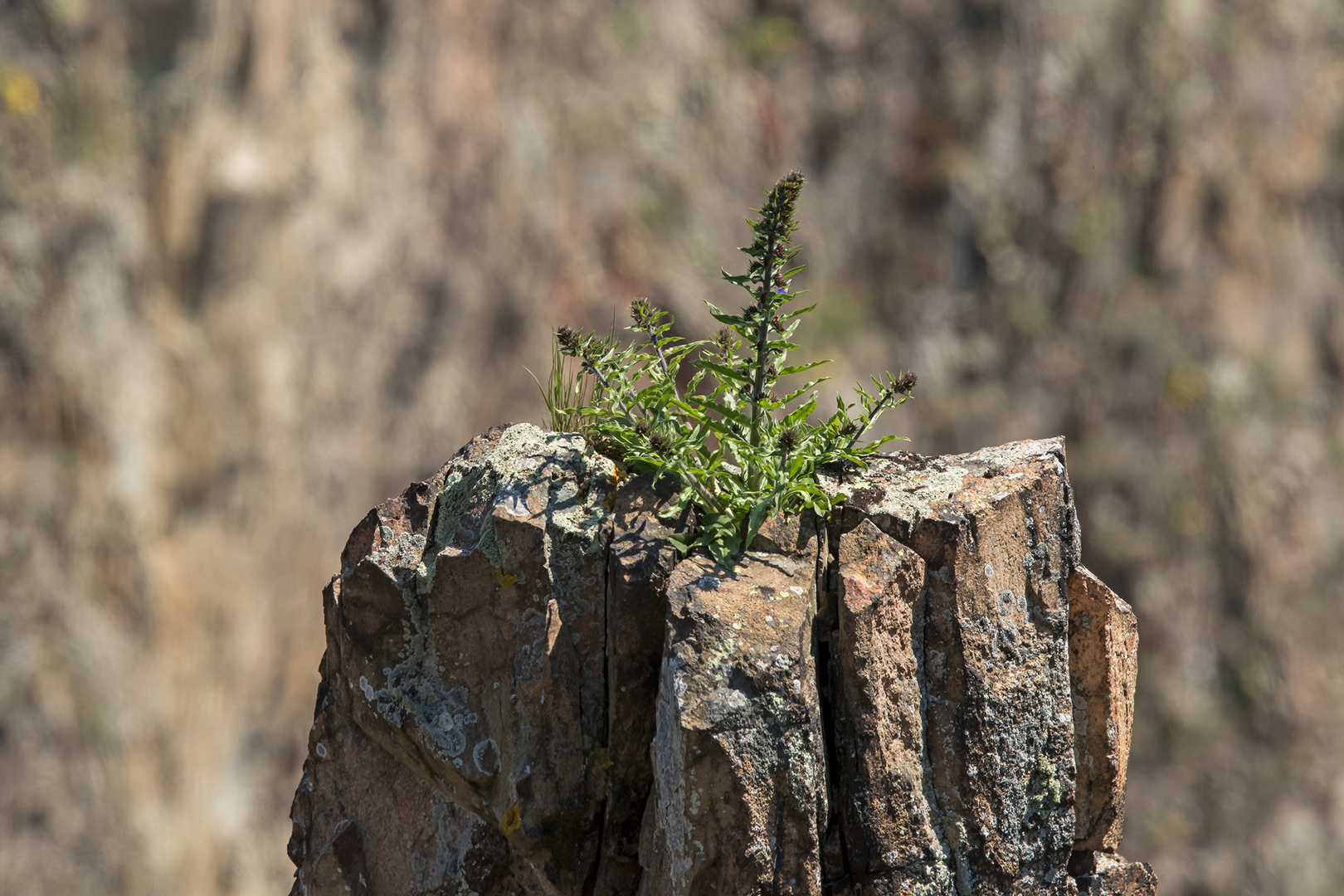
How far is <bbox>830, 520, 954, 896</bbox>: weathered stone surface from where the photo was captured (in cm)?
340

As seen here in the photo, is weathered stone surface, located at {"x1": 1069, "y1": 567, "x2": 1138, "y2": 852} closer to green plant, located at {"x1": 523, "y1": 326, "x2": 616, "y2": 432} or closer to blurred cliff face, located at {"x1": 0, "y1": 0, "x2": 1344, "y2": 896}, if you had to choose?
green plant, located at {"x1": 523, "y1": 326, "x2": 616, "y2": 432}

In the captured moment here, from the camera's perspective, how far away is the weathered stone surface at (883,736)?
3398 millimetres

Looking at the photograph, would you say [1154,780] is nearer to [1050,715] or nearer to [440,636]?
[1050,715]

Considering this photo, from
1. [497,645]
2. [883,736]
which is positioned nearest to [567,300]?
[497,645]

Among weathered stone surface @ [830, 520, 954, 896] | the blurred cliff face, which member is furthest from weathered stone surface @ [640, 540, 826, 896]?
the blurred cliff face

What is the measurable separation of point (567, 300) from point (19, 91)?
589cm

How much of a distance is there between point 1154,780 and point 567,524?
1450cm

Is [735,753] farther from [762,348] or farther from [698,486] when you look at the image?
[762,348]

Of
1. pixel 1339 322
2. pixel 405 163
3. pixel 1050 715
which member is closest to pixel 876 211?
pixel 405 163

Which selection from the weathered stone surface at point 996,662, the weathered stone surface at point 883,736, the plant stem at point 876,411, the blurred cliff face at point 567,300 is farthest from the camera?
the blurred cliff face at point 567,300

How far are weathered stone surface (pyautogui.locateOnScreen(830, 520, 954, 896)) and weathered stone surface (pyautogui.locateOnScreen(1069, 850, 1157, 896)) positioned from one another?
66cm

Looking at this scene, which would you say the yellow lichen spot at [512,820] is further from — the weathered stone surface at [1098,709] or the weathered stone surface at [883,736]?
the weathered stone surface at [1098,709]

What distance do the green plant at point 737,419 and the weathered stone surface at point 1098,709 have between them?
1.01m

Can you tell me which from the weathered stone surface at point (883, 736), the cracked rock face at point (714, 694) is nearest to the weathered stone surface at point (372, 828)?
the cracked rock face at point (714, 694)
